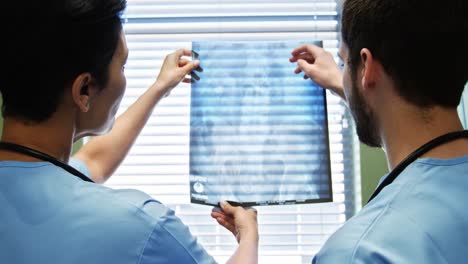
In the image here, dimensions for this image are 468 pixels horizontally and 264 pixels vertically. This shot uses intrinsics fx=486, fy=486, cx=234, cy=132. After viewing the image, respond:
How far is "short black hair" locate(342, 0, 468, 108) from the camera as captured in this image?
899 mm

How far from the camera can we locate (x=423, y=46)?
2.97 feet

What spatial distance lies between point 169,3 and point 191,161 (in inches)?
27.1

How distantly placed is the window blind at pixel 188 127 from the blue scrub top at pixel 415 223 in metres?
0.83

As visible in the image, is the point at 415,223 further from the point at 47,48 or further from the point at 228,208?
the point at 47,48

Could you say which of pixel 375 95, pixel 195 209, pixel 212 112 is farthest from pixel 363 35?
pixel 195 209

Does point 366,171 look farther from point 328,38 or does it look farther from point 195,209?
point 195,209

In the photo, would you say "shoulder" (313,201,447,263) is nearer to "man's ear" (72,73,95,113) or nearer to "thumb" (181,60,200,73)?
"man's ear" (72,73,95,113)

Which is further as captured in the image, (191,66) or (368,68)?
(191,66)

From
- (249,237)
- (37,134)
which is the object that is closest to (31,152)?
(37,134)

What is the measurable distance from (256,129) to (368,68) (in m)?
0.54

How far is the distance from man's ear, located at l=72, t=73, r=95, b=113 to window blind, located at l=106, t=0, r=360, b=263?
0.76m

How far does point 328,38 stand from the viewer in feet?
5.77

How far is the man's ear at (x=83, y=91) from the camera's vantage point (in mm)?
937


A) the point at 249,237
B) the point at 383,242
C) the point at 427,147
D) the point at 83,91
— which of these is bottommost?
the point at 249,237
